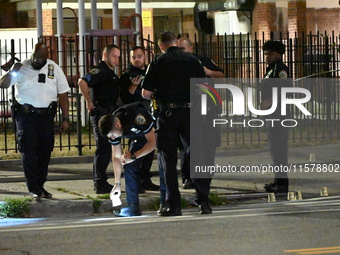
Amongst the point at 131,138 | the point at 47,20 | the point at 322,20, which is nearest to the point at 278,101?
the point at 131,138

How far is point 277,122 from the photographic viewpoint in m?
12.1

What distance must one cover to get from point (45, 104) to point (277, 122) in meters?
2.82

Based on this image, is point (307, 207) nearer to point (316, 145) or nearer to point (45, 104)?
point (45, 104)

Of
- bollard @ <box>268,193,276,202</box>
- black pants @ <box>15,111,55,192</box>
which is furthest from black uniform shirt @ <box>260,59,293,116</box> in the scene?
black pants @ <box>15,111,55,192</box>

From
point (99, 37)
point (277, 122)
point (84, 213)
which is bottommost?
point (84, 213)

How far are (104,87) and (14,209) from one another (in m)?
1.93

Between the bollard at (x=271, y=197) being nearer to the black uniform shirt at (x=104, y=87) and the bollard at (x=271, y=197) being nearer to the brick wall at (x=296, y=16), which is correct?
the black uniform shirt at (x=104, y=87)

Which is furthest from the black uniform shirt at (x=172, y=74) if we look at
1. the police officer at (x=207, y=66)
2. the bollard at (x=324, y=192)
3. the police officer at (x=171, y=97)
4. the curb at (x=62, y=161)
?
the curb at (x=62, y=161)

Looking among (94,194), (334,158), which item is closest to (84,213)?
(94,194)

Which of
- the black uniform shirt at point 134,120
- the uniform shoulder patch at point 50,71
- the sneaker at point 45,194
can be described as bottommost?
the sneaker at point 45,194

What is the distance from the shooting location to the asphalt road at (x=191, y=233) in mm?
8508

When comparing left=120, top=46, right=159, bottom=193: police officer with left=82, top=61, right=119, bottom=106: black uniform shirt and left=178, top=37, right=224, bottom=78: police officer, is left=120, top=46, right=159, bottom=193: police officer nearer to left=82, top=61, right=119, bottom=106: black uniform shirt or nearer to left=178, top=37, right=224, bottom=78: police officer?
left=82, top=61, right=119, bottom=106: black uniform shirt

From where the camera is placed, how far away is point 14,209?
1106 cm

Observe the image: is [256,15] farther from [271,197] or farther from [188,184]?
[271,197]
